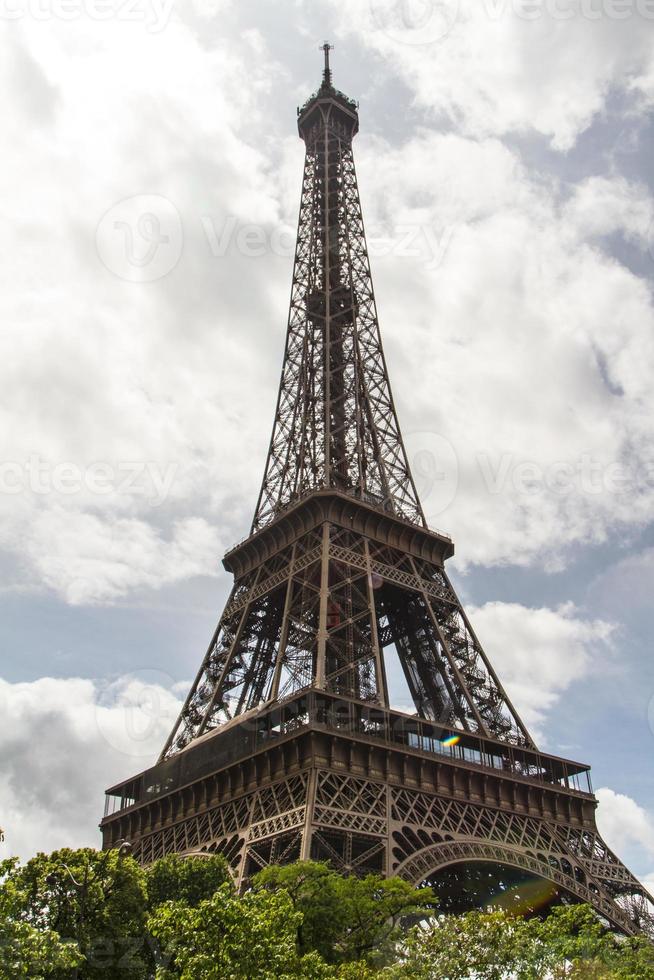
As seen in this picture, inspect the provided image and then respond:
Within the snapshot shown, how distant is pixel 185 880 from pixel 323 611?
16.9 m

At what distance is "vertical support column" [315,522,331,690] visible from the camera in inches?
1727

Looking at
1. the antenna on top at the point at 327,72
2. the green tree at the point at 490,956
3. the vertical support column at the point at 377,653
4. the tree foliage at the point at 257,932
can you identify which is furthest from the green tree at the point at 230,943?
the antenna on top at the point at 327,72

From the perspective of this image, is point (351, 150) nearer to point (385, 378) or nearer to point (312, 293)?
point (312, 293)

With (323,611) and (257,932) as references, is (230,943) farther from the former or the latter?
(323,611)

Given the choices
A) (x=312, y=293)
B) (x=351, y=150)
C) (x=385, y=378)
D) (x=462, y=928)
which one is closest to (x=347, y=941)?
(x=462, y=928)

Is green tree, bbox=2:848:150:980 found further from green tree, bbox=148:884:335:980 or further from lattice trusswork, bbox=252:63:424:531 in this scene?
lattice trusswork, bbox=252:63:424:531

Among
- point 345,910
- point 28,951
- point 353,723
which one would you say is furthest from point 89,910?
point 353,723

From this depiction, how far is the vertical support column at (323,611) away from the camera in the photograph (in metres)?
43.9

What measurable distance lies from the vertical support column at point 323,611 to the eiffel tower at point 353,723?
0.11 metres

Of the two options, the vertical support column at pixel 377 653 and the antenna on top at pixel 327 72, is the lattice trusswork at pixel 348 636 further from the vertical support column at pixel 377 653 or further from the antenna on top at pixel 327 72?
the antenna on top at pixel 327 72

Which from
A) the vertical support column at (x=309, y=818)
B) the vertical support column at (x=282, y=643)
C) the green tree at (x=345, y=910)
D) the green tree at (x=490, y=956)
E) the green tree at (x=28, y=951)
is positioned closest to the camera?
the green tree at (x=28, y=951)

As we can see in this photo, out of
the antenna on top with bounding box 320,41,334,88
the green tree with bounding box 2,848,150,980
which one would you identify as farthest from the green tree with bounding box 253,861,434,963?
the antenna on top with bounding box 320,41,334,88

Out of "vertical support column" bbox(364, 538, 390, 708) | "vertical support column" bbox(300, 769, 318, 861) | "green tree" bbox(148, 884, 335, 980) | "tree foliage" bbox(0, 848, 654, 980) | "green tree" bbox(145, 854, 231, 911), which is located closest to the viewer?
"green tree" bbox(148, 884, 335, 980)

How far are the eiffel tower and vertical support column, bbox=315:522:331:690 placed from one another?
11 cm
